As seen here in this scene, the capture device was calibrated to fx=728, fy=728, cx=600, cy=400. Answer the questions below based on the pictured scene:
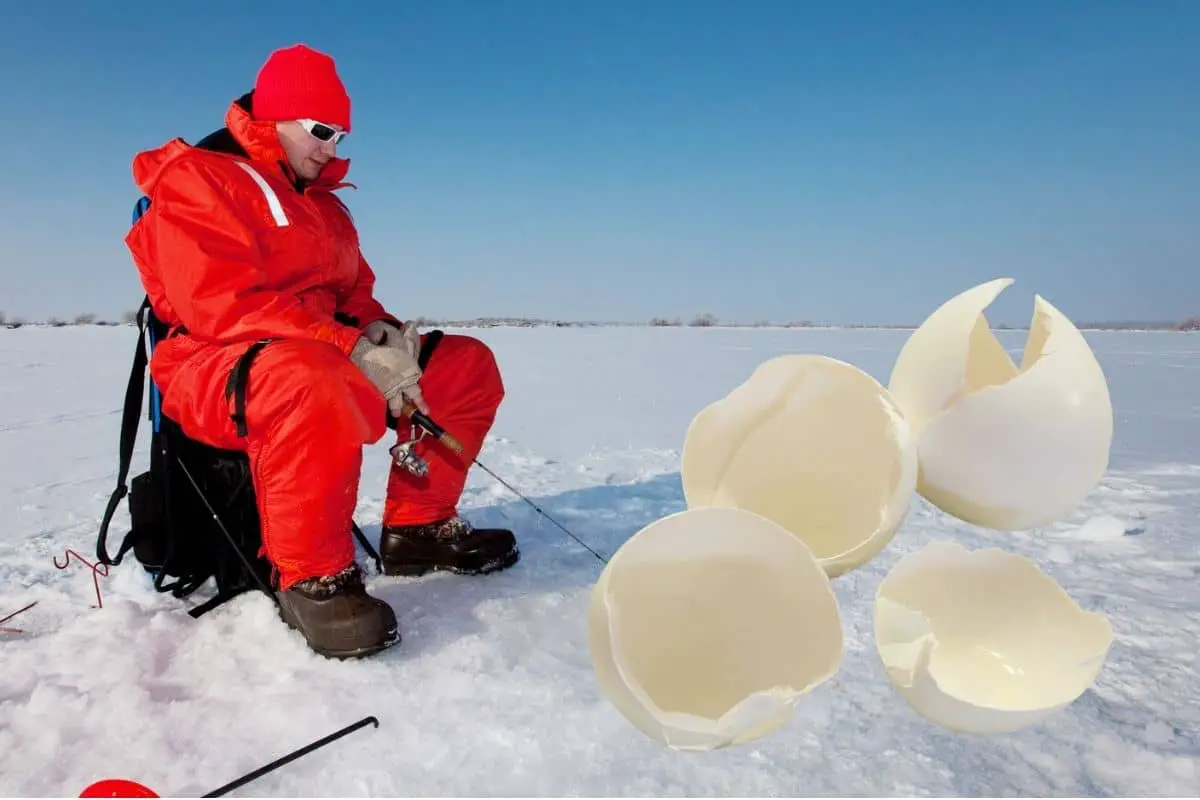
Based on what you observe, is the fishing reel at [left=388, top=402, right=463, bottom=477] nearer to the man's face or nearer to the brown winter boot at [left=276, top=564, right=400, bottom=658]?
the brown winter boot at [left=276, top=564, right=400, bottom=658]

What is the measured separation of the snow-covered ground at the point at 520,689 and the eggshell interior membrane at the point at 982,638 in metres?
0.06

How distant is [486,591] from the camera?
6.75ft

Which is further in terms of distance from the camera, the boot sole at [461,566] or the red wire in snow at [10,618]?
the boot sole at [461,566]

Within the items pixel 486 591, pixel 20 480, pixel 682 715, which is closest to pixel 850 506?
pixel 682 715

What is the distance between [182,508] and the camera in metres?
2.01

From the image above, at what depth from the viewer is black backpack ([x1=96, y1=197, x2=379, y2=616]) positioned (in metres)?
1.96

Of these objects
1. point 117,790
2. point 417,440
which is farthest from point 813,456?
point 417,440

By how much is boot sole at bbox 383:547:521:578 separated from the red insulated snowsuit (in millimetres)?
445

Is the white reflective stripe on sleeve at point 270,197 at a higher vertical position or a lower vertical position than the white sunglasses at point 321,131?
lower

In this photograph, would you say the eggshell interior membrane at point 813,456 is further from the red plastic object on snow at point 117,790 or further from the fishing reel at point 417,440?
the fishing reel at point 417,440

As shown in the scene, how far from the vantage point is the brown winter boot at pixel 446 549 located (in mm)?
2215

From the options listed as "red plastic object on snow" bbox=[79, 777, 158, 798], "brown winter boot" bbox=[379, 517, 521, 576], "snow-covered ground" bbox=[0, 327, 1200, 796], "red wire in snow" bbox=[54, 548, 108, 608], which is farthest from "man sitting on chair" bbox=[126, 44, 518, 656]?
"red plastic object on snow" bbox=[79, 777, 158, 798]

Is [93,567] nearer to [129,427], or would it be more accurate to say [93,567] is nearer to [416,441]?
[129,427]

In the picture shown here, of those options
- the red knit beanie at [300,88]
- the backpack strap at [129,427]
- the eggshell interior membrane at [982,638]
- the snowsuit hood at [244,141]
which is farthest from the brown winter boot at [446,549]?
the eggshell interior membrane at [982,638]
